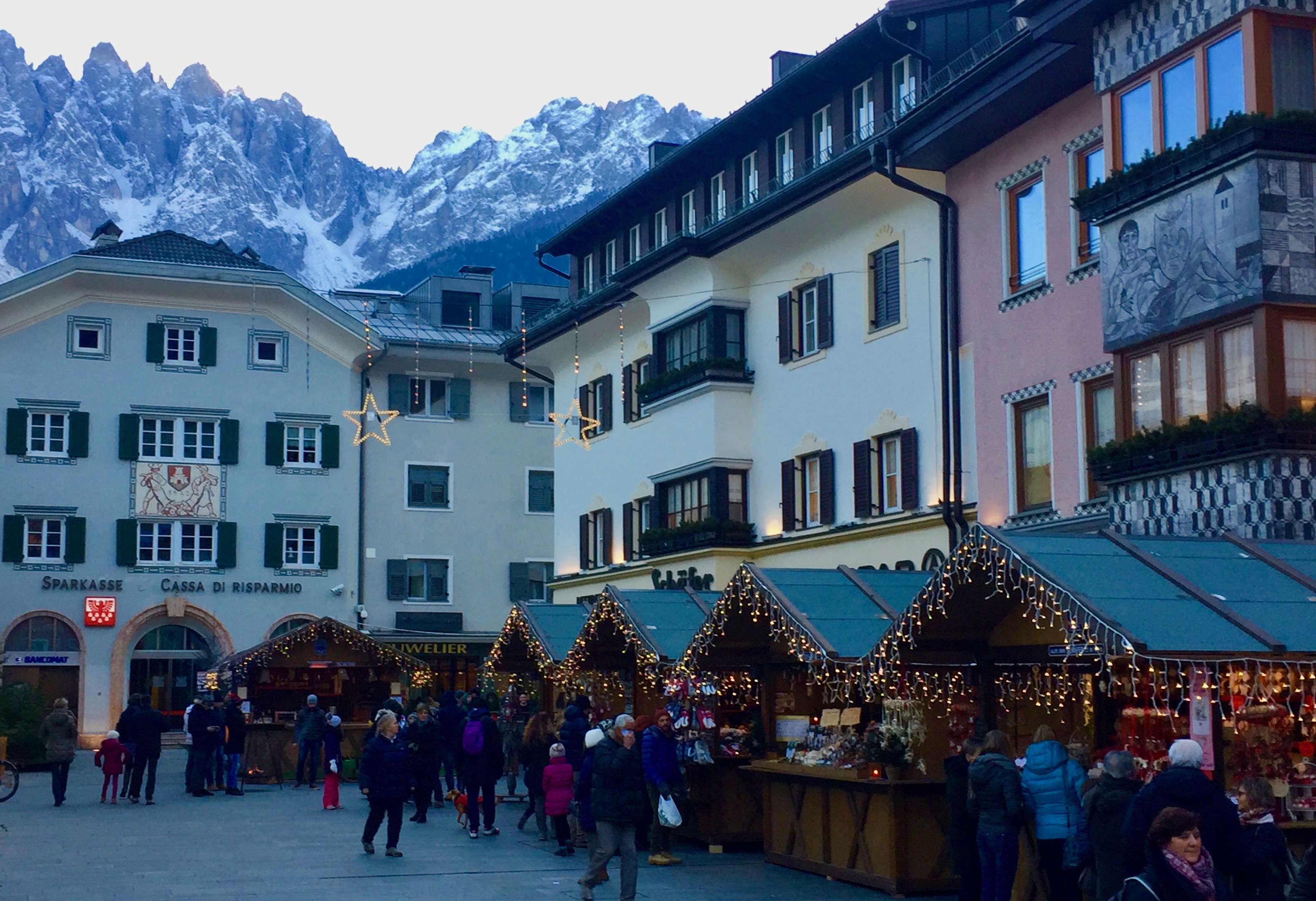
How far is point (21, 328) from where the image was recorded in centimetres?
4788

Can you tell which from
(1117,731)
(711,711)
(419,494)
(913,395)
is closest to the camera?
(1117,731)

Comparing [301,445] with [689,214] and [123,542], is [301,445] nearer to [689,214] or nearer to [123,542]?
[123,542]

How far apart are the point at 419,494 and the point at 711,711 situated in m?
31.6

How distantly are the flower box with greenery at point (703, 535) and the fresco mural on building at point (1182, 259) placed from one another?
1270 cm

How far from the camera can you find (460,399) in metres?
53.5

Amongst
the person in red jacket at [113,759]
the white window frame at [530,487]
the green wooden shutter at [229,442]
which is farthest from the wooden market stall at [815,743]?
the white window frame at [530,487]

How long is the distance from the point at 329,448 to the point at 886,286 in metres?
26.8

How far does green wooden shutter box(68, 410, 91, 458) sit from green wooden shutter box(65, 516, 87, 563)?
1.80 metres

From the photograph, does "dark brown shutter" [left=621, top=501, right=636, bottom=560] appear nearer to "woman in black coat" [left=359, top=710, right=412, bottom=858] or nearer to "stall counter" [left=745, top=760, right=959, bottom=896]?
"woman in black coat" [left=359, top=710, right=412, bottom=858]

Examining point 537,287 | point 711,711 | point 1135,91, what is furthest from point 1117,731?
point 537,287

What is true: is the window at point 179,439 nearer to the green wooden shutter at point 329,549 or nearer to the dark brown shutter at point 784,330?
the green wooden shutter at point 329,549

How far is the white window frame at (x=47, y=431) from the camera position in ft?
156

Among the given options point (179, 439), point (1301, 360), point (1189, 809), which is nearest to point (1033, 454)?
point (1301, 360)

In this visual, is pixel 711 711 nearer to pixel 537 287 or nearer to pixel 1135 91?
pixel 1135 91
